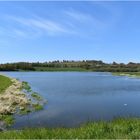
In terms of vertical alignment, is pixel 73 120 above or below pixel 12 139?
below

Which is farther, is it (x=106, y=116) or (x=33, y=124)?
(x=106, y=116)

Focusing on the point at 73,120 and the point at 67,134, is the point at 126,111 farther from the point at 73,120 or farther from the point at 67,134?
the point at 67,134

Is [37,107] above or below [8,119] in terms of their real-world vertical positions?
below

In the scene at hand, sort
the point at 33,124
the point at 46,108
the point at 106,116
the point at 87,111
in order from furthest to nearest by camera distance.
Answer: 1. the point at 46,108
2. the point at 87,111
3. the point at 106,116
4. the point at 33,124

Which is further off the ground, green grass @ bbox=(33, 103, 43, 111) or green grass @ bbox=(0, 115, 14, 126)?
green grass @ bbox=(0, 115, 14, 126)

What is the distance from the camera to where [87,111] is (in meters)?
28.9

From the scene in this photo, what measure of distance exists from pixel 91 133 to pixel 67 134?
109 centimetres

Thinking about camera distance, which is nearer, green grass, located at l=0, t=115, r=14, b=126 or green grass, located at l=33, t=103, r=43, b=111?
green grass, located at l=0, t=115, r=14, b=126

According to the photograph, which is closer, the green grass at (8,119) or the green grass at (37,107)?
the green grass at (8,119)

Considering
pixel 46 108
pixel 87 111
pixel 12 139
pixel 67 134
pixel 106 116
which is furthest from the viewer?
pixel 46 108

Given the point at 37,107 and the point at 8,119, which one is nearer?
the point at 8,119

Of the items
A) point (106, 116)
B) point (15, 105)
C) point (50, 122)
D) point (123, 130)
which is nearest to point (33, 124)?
point (50, 122)

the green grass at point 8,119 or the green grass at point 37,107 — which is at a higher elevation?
the green grass at point 8,119

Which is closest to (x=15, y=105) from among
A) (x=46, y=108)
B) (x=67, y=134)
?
(x=46, y=108)
